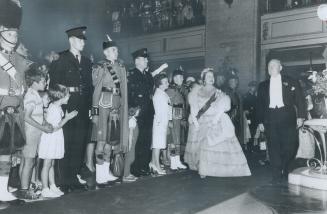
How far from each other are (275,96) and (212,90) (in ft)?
→ 2.95

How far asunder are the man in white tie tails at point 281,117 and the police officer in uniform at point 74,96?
2.54 meters

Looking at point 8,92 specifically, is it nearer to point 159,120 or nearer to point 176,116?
point 159,120

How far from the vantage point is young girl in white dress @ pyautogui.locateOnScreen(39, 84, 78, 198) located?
3.91 m

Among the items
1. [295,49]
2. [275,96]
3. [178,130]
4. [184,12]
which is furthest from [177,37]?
[275,96]

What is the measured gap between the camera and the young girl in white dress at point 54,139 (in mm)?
3911

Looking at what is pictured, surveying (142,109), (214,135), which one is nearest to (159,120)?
(142,109)

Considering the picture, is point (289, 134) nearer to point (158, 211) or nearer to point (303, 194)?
point (303, 194)

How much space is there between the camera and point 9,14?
11.9 ft

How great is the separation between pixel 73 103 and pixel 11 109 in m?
0.77

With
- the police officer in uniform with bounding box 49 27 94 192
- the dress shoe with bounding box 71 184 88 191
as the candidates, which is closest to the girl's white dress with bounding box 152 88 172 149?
the police officer in uniform with bounding box 49 27 94 192

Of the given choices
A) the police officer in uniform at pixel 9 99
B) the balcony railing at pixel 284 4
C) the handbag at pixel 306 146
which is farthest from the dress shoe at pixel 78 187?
the balcony railing at pixel 284 4

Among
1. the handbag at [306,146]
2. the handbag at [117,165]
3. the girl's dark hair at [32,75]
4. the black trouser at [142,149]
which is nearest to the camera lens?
the girl's dark hair at [32,75]

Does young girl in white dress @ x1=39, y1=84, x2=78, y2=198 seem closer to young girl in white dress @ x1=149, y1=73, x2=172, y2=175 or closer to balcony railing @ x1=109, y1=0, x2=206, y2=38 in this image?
young girl in white dress @ x1=149, y1=73, x2=172, y2=175

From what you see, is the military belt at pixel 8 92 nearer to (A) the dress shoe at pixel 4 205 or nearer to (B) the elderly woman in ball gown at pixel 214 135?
(A) the dress shoe at pixel 4 205
